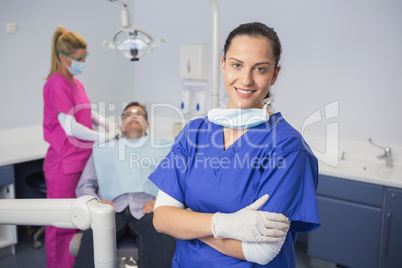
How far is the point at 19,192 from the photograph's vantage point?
105 inches

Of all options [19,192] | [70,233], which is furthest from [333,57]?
[19,192]

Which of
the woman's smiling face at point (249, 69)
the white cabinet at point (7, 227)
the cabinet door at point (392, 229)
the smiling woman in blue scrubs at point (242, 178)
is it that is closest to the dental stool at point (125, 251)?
the smiling woman in blue scrubs at point (242, 178)

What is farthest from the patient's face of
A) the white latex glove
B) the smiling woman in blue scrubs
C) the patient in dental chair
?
the white latex glove

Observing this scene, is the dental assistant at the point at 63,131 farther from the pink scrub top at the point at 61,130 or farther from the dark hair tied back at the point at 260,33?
the dark hair tied back at the point at 260,33

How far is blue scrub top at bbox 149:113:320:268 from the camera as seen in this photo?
2.96 feet

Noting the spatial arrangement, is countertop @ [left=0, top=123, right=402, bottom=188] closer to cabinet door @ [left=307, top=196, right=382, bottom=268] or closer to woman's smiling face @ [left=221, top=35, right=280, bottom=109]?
cabinet door @ [left=307, top=196, right=382, bottom=268]

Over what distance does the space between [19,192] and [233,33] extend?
223cm

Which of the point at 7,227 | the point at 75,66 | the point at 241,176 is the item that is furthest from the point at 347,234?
the point at 7,227

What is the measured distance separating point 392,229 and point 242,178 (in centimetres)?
140

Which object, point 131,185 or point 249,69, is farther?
point 131,185

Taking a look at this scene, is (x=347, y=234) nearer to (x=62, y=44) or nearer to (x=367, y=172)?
(x=367, y=172)

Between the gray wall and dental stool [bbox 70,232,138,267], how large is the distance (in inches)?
50.9

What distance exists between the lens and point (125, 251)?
1.63 m

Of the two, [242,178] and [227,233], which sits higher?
[242,178]
